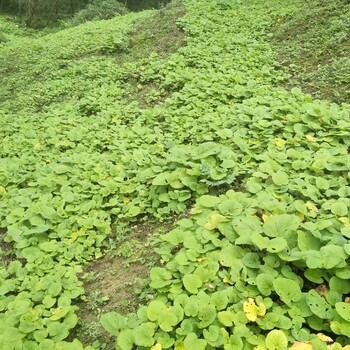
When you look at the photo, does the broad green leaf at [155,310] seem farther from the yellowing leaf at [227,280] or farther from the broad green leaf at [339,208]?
the broad green leaf at [339,208]

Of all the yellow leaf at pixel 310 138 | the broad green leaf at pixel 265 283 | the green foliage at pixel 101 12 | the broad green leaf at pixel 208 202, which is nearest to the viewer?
the broad green leaf at pixel 265 283

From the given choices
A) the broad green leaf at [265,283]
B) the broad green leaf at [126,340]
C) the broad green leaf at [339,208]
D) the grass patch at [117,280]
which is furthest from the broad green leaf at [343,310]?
the grass patch at [117,280]

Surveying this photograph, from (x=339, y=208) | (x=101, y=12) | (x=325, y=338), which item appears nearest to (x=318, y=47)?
(x=339, y=208)

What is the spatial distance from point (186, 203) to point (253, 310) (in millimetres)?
1545

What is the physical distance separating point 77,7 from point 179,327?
24746 millimetres

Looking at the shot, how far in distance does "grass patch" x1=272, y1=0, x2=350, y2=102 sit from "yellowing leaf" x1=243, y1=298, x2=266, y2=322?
4086 mm

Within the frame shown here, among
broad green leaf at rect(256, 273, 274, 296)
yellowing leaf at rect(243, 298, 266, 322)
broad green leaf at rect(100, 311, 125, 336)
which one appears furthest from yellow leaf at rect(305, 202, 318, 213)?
broad green leaf at rect(100, 311, 125, 336)

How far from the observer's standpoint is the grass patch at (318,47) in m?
5.61

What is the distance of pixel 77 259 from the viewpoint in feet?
10.3

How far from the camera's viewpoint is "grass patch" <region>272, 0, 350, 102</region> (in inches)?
221

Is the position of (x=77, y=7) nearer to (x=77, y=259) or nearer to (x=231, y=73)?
(x=231, y=73)

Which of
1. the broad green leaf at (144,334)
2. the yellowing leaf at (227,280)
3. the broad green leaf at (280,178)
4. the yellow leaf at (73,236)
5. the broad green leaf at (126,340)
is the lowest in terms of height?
the yellow leaf at (73,236)

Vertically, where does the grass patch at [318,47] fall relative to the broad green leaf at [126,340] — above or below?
above

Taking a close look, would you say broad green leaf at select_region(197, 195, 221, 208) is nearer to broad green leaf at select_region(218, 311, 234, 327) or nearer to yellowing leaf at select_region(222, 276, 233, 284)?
yellowing leaf at select_region(222, 276, 233, 284)
